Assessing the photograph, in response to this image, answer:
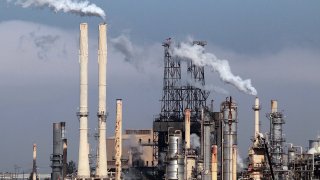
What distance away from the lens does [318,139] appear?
85.9m

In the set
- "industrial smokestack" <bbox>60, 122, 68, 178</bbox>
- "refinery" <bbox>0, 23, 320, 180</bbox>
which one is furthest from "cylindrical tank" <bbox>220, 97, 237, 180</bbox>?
"industrial smokestack" <bbox>60, 122, 68, 178</bbox>

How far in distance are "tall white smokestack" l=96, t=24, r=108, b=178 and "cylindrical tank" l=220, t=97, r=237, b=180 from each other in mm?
11044

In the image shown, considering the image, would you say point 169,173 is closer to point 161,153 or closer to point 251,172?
point 251,172

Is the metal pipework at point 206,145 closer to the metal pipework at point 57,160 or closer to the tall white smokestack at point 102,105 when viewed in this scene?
the tall white smokestack at point 102,105

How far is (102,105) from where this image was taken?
8725cm

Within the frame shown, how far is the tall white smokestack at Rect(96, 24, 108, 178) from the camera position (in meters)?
86.2

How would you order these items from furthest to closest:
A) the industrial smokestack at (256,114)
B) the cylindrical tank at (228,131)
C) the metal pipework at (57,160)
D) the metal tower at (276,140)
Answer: the metal pipework at (57,160) < the industrial smokestack at (256,114) < the metal tower at (276,140) < the cylindrical tank at (228,131)

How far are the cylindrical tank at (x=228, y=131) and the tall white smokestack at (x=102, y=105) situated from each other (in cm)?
1104

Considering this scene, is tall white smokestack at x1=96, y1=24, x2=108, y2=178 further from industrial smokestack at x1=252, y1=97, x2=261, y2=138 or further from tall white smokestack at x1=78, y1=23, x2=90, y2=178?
industrial smokestack at x1=252, y1=97, x2=261, y2=138

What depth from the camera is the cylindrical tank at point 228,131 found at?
7938 cm

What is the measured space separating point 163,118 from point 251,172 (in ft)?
99.4

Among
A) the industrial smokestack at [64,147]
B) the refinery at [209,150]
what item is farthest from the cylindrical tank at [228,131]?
the industrial smokestack at [64,147]

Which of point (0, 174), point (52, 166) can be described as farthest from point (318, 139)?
point (0, 174)

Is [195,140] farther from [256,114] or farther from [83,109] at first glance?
[83,109]
